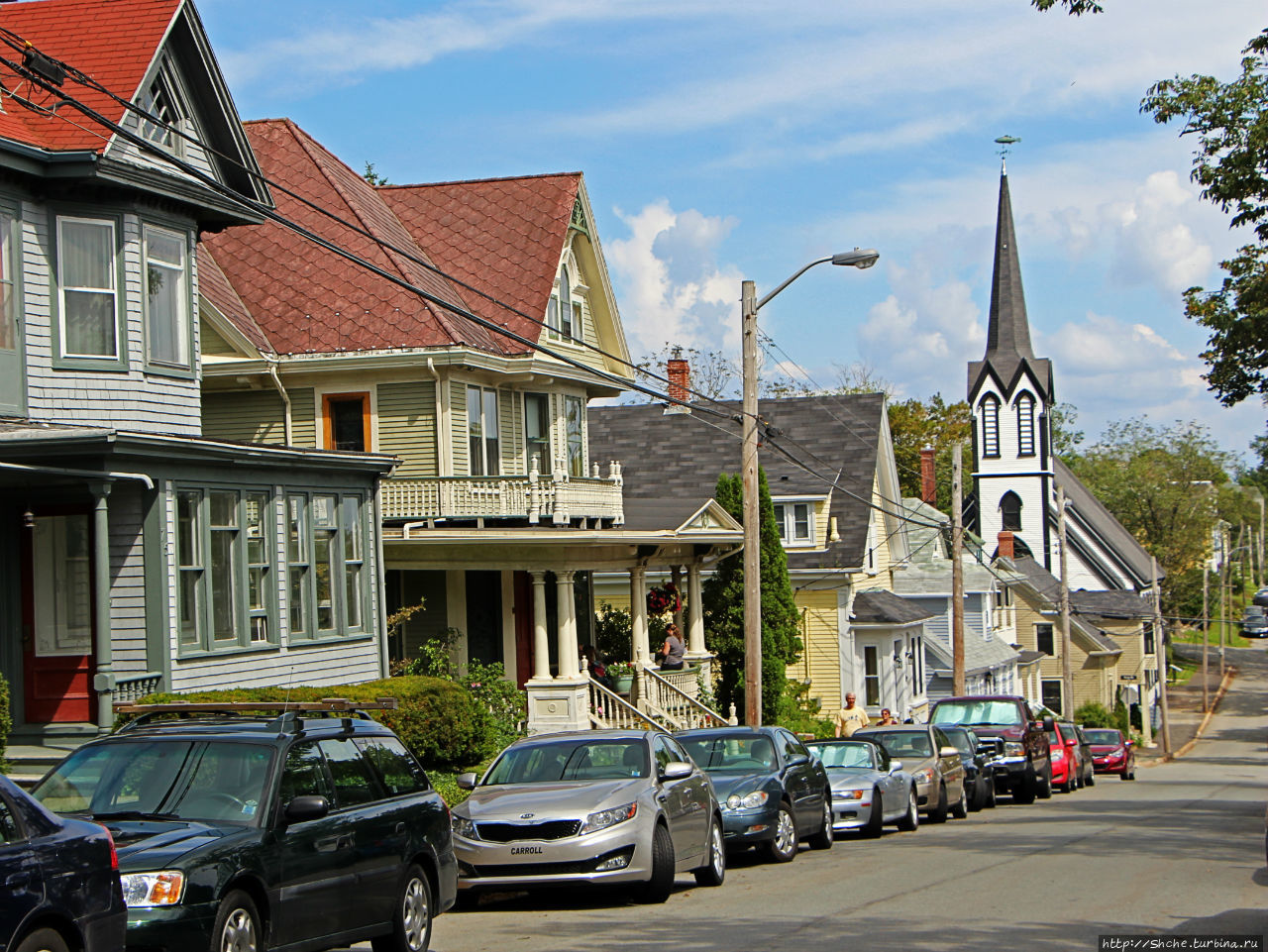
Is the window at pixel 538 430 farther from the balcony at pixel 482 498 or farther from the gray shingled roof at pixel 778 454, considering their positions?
the gray shingled roof at pixel 778 454

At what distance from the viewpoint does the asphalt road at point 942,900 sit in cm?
1095

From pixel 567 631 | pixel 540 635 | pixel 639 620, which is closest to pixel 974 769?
pixel 639 620

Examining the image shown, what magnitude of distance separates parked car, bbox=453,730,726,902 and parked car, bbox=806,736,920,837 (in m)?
6.52

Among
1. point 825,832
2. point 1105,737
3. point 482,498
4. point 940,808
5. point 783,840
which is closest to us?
point 783,840

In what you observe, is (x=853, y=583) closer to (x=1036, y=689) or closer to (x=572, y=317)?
(x=572, y=317)

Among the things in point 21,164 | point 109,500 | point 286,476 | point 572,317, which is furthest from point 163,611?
point 572,317

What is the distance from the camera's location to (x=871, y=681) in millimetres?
43375

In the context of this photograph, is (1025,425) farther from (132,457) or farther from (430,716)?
(132,457)

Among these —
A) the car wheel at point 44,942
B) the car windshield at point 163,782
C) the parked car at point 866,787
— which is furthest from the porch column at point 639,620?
the car wheel at point 44,942

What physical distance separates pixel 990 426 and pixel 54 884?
78.1 m

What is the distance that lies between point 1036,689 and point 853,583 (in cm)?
3061

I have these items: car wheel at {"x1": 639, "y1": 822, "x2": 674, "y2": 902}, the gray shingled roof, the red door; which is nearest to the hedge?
car wheel at {"x1": 639, "y1": 822, "x2": 674, "y2": 902}

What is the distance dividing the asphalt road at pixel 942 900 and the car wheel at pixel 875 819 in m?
0.36

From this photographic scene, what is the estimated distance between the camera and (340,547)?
70.3 feet
